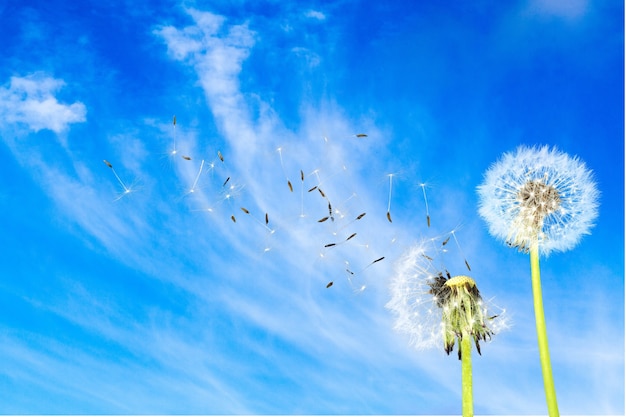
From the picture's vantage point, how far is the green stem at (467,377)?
16.9 meters

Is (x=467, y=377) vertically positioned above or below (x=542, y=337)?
below

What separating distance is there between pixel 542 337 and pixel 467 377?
287cm

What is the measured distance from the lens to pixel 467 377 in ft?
56.0

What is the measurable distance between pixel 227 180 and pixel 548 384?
35.4ft

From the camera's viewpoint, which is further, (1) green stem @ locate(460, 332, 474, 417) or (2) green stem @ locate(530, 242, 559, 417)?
(2) green stem @ locate(530, 242, 559, 417)

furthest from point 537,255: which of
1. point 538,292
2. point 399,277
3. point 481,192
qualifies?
point 399,277

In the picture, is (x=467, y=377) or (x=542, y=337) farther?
(x=542, y=337)

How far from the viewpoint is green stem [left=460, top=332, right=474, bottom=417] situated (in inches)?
665

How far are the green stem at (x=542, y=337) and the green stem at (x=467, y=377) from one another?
7.35 ft

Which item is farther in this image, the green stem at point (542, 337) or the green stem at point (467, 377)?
the green stem at point (542, 337)

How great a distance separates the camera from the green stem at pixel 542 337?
17.3 m

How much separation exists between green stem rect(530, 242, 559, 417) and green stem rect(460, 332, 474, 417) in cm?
224

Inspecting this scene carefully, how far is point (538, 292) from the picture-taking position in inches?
731

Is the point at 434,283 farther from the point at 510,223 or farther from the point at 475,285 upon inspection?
the point at 510,223
